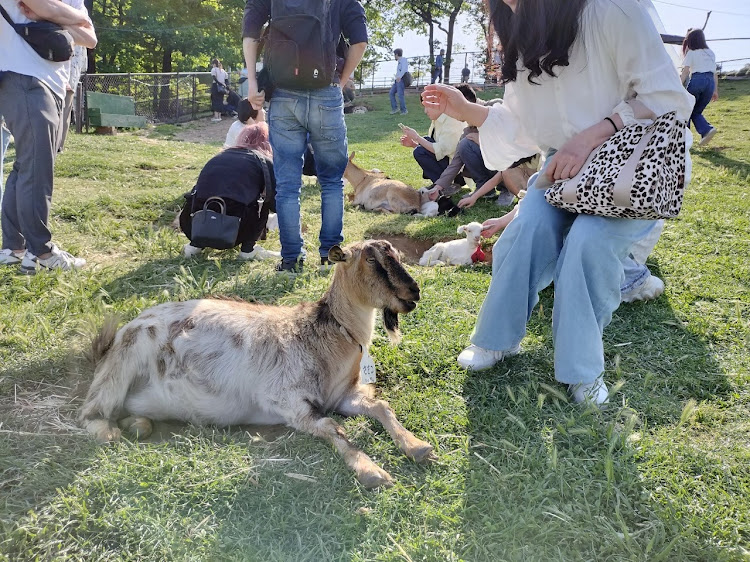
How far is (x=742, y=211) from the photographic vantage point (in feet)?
20.2

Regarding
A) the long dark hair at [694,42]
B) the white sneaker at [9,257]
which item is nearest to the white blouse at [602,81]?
the white sneaker at [9,257]

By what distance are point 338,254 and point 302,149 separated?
1.84 m

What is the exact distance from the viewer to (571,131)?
2.72 meters

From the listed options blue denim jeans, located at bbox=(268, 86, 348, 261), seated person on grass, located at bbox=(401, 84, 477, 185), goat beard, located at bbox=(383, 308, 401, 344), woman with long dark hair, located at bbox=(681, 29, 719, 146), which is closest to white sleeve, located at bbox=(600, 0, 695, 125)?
goat beard, located at bbox=(383, 308, 401, 344)

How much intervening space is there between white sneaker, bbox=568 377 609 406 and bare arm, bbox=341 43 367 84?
3.11 m

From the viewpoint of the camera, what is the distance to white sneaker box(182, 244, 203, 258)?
4.88m

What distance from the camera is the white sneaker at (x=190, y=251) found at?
488cm

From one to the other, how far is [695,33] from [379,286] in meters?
10.0

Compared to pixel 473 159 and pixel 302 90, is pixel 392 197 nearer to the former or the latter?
pixel 473 159

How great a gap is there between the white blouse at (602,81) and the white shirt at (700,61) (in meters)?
8.57

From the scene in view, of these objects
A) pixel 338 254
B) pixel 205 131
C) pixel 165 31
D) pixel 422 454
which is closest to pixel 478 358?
pixel 422 454

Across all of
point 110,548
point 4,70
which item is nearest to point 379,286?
point 110,548

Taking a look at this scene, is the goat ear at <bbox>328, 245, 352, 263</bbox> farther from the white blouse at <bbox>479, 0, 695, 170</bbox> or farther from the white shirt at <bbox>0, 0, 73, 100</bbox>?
the white shirt at <bbox>0, 0, 73, 100</bbox>

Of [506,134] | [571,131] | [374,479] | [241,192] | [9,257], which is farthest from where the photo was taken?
[241,192]
